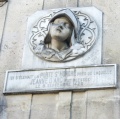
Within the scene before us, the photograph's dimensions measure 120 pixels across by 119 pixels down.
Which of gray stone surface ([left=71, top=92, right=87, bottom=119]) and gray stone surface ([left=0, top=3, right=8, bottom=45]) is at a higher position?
gray stone surface ([left=0, top=3, right=8, bottom=45])

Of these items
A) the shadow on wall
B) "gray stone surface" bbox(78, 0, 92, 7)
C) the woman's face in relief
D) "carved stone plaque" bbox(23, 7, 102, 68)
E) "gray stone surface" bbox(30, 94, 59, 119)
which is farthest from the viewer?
"gray stone surface" bbox(78, 0, 92, 7)

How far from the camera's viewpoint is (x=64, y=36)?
29.2 feet

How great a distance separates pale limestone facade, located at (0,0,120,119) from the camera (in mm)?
8047

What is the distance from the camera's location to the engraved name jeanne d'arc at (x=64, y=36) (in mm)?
8797

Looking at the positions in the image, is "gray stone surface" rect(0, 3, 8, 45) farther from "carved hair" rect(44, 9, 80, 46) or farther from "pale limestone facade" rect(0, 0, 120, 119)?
"carved hair" rect(44, 9, 80, 46)

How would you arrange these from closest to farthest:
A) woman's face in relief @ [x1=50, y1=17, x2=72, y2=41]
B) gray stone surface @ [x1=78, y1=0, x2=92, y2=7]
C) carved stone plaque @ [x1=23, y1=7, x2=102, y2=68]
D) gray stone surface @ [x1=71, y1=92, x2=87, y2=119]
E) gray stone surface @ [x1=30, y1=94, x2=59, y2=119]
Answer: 1. gray stone surface @ [x1=71, y1=92, x2=87, y2=119]
2. gray stone surface @ [x1=30, y1=94, x2=59, y2=119]
3. carved stone plaque @ [x1=23, y1=7, x2=102, y2=68]
4. woman's face in relief @ [x1=50, y1=17, x2=72, y2=41]
5. gray stone surface @ [x1=78, y1=0, x2=92, y2=7]

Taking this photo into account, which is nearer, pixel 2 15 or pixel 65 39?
pixel 65 39

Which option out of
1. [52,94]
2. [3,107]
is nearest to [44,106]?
[52,94]

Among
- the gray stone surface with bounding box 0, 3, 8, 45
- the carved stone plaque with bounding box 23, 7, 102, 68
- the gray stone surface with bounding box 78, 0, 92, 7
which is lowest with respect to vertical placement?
the carved stone plaque with bounding box 23, 7, 102, 68

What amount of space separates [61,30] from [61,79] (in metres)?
1.01

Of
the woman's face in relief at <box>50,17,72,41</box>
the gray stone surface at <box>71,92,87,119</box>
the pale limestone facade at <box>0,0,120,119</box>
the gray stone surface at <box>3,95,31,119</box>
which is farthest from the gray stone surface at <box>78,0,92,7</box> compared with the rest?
the gray stone surface at <box>3,95,31,119</box>

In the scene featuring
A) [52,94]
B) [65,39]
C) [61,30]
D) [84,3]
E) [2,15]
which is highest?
[84,3]

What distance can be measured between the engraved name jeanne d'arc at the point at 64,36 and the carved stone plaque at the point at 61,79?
1.09 ft

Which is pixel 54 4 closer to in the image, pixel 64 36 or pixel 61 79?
pixel 64 36
